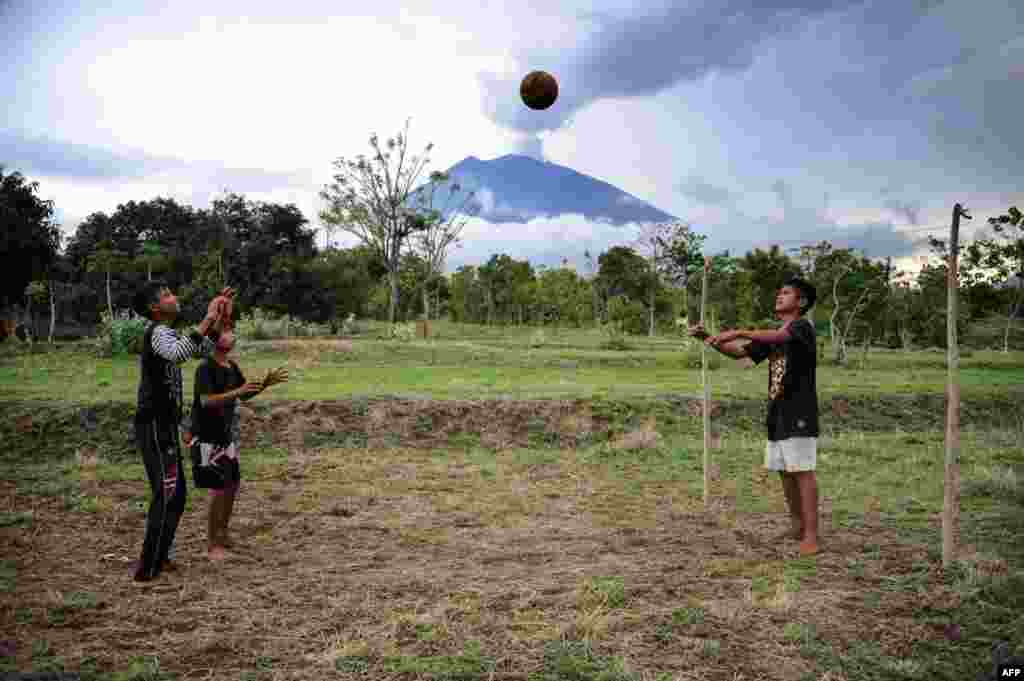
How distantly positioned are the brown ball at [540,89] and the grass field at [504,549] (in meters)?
4.99

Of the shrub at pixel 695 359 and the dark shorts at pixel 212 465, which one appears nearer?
the dark shorts at pixel 212 465

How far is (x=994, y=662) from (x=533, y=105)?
7416mm

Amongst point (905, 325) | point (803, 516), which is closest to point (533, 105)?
point (803, 516)

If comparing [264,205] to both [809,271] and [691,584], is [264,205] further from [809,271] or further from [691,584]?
[691,584]

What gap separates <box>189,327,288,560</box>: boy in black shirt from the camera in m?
5.74

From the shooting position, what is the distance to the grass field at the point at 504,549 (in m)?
4.14

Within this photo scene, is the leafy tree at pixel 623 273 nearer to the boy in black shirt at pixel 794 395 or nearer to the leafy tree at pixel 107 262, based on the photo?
the leafy tree at pixel 107 262

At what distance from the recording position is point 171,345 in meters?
5.21

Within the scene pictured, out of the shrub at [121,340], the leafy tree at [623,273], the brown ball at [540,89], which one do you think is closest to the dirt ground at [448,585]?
the brown ball at [540,89]

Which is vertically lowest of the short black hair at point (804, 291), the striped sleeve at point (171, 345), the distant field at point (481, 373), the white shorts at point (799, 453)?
the distant field at point (481, 373)

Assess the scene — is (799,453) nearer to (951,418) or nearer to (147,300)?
(951,418)

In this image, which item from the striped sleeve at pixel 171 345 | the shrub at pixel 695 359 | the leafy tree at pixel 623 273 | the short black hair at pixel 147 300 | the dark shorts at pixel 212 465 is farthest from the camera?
the leafy tree at pixel 623 273

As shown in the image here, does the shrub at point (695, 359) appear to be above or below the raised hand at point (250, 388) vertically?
below

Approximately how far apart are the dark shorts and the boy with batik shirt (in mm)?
216
